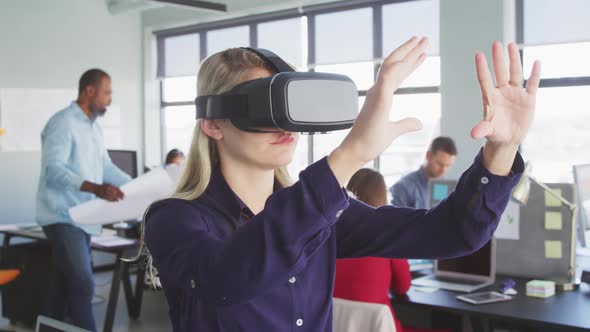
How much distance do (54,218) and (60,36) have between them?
3.90m

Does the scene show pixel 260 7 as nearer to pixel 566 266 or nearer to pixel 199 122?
pixel 566 266

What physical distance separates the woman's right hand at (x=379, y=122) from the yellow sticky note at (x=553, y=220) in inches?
95.3

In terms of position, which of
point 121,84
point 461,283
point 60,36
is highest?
point 60,36

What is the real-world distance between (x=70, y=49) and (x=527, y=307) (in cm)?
580

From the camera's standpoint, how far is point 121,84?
Result: 7363 millimetres

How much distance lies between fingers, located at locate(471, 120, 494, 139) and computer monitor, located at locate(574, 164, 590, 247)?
7.71 ft

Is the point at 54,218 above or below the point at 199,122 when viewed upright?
below

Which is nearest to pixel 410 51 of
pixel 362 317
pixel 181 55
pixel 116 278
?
pixel 362 317

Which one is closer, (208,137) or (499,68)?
(499,68)

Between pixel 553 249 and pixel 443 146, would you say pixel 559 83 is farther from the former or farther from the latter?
pixel 553 249

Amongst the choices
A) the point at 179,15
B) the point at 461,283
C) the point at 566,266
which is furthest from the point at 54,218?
the point at 179,15

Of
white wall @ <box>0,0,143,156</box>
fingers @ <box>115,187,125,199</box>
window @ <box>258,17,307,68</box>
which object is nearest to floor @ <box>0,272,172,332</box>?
fingers @ <box>115,187,125,199</box>

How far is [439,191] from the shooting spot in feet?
10.9

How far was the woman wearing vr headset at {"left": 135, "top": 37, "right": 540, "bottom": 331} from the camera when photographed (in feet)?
2.30
